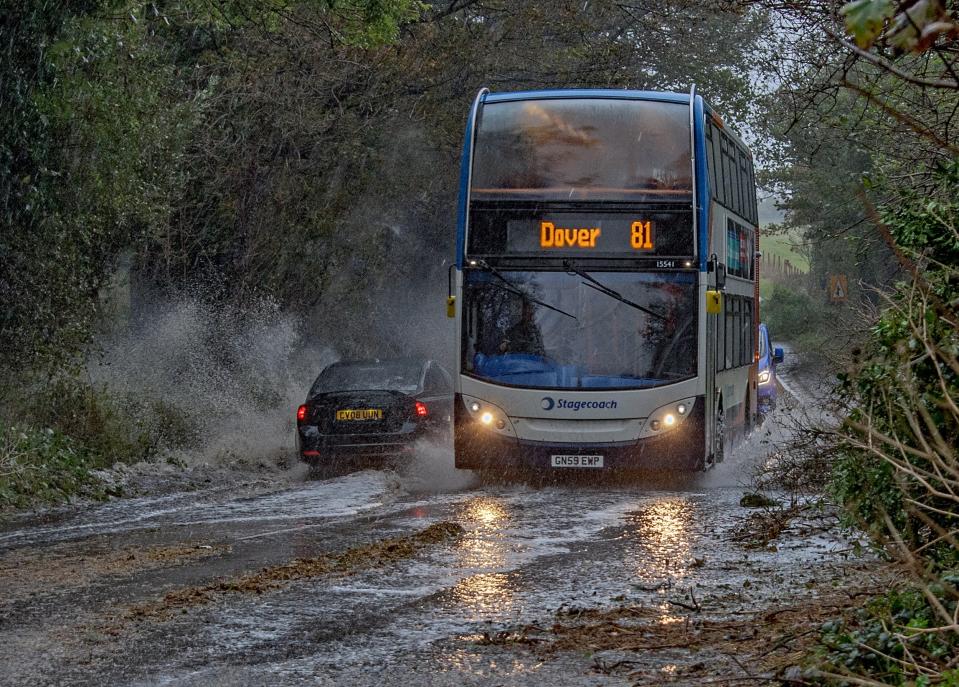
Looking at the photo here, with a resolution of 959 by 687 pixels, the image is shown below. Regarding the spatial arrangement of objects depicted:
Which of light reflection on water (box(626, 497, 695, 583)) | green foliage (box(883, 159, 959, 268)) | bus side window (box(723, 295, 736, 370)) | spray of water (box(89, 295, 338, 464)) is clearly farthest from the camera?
spray of water (box(89, 295, 338, 464))

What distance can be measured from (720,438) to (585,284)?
12.3ft

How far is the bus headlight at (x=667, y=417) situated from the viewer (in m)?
17.2

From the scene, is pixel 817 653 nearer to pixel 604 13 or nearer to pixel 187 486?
pixel 187 486

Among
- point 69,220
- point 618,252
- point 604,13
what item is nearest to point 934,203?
point 618,252

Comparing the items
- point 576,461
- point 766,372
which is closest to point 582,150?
point 576,461

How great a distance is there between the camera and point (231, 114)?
26.4 metres

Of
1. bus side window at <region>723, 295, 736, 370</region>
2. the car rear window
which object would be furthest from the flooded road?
bus side window at <region>723, 295, 736, 370</region>

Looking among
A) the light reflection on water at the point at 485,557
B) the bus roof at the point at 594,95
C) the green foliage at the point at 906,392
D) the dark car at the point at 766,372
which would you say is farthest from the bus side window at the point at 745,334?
the green foliage at the point at 906,392

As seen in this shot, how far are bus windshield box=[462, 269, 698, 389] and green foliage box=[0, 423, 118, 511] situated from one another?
182 inches

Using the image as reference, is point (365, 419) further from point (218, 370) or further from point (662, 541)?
point (218, 370)

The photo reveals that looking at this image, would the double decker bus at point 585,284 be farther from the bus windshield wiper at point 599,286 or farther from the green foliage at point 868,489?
the green foliage at point 868,489

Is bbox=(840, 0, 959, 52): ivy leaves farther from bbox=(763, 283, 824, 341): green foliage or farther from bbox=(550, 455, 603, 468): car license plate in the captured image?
bbox=(763, 283, 824, 341): green foliage

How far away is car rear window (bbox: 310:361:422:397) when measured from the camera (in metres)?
19.7

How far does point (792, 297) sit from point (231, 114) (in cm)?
5607
